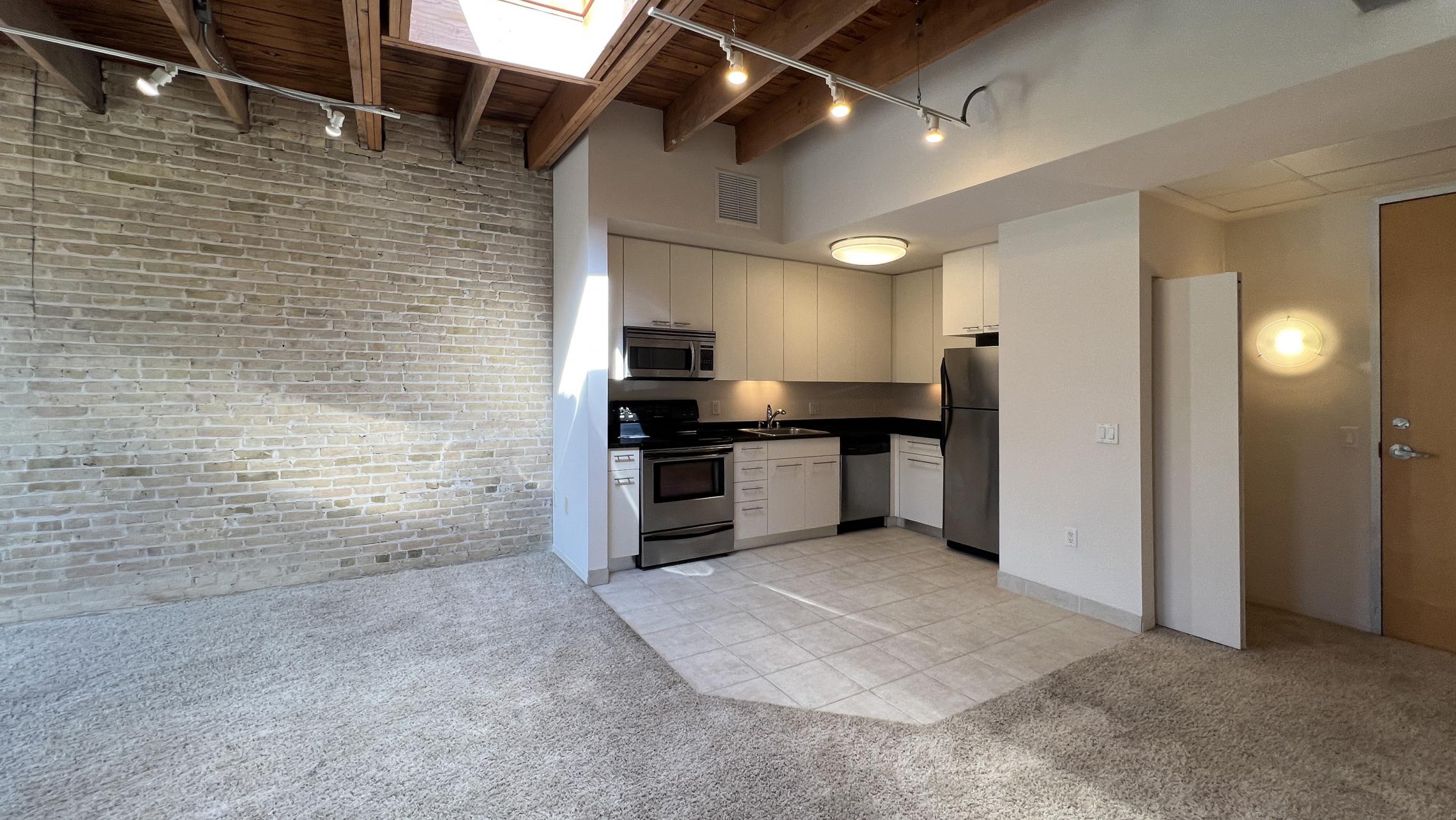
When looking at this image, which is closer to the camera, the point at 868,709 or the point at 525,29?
the point at 868,709

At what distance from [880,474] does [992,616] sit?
7.01 feet

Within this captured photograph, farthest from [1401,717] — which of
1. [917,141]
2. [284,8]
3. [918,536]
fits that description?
[284,8]

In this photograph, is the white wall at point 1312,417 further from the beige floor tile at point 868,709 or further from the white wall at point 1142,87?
the beige floor tile at point 868,709

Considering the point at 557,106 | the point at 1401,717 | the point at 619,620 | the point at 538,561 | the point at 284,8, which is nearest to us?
the point at 1401,717

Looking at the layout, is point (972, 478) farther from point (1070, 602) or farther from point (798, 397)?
point (798, 397)

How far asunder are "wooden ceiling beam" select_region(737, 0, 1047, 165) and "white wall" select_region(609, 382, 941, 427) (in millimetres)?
2053

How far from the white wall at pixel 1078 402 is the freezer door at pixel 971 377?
0.48 m

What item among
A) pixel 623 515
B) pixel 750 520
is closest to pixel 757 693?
pixel 623 515

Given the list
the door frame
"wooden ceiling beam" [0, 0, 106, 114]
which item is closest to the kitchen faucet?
the door frame

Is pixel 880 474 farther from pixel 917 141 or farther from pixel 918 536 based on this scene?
pixel 917 141

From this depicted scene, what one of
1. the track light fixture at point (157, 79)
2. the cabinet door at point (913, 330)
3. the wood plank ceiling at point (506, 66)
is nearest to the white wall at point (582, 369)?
the wood plank ceiling at point (506, 66)

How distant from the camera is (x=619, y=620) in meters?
3.56

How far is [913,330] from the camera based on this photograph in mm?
5867

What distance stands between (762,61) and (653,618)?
303cm
